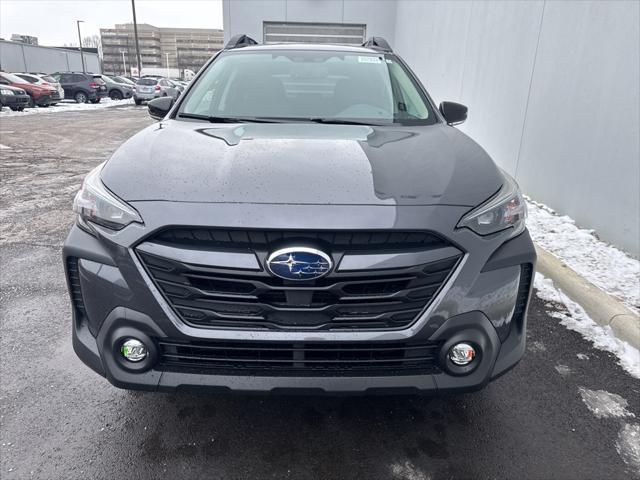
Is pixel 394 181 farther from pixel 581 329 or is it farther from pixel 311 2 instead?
pixel 311 2

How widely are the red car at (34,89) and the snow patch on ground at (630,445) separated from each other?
25.2 m

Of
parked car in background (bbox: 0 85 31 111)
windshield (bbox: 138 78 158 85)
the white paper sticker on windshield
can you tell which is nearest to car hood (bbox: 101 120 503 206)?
the white paper sticker on windshield

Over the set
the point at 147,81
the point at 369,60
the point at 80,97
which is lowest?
the point at 80,97

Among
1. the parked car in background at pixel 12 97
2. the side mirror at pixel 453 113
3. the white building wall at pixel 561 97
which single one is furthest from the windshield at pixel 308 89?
the parked car in background at pixel 12 97

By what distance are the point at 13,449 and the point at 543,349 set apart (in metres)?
2.84

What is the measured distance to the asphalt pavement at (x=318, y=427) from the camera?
2.01 meters

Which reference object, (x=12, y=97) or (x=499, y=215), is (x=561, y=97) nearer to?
(x=499, y=215)

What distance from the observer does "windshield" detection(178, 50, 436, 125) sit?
9.67 feet

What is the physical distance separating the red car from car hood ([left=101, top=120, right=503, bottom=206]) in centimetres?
2366

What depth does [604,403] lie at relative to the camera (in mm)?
2461

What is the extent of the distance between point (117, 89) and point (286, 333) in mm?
36637

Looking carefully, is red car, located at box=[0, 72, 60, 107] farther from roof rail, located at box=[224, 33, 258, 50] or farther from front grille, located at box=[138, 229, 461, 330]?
front grille, located at box=[138, 229, 461, 330]

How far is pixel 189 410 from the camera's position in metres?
2.34

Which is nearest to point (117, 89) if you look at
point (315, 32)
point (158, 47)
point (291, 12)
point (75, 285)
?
point (291, 12)
